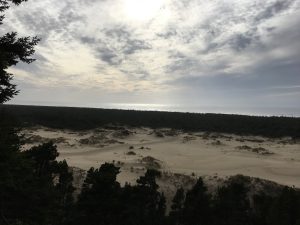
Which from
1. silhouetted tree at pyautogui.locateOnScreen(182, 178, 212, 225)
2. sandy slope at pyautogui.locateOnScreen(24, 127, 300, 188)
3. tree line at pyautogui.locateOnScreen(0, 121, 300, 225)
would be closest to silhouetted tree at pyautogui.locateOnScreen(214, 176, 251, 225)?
tree line at pyautogui.locateOnScreen(0, 121, 300, 225)

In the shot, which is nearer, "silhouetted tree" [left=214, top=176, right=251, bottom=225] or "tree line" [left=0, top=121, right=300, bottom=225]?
"tree line" [left=0, top=121, right=300, bottom=225]

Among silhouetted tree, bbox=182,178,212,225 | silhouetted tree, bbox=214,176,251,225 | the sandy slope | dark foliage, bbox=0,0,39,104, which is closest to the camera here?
dark foliage, bbox=0,0,39,104

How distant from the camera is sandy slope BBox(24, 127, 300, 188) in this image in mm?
34281

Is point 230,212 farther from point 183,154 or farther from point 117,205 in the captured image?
point 183,154

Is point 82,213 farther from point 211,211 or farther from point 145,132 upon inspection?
point 145,132

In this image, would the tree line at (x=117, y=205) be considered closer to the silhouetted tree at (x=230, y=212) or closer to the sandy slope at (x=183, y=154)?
the silhouetted tree at (x=230, y=212)

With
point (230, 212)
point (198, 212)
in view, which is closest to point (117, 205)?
point (198, 212)

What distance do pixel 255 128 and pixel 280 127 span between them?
4849mm

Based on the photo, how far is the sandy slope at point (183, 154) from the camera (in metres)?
34.3

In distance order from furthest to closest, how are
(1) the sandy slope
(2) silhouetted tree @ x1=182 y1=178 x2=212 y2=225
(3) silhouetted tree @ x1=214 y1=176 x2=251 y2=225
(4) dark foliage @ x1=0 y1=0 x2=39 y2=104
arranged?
1. (1) the sandy slope
2. (2) silhouetted tree @ x1=182 y1=178 x2=212 y2=225
3. (3) silhouetted tree @ x1=214 y1=176 x2=251 y2=225
4. (4) dark foliage @ x1=0 y1=0 x2=39 y2=104

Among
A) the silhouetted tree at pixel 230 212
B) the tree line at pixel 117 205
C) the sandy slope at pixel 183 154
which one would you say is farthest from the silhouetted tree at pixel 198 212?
the sandy slope at pixel 183 154

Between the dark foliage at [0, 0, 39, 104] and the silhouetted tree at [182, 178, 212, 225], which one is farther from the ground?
the dark foliage at [0, 0, 39, 104]

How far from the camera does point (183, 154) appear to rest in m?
45.3

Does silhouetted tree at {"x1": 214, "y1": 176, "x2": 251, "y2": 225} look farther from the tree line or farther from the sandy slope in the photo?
the sandy slope
